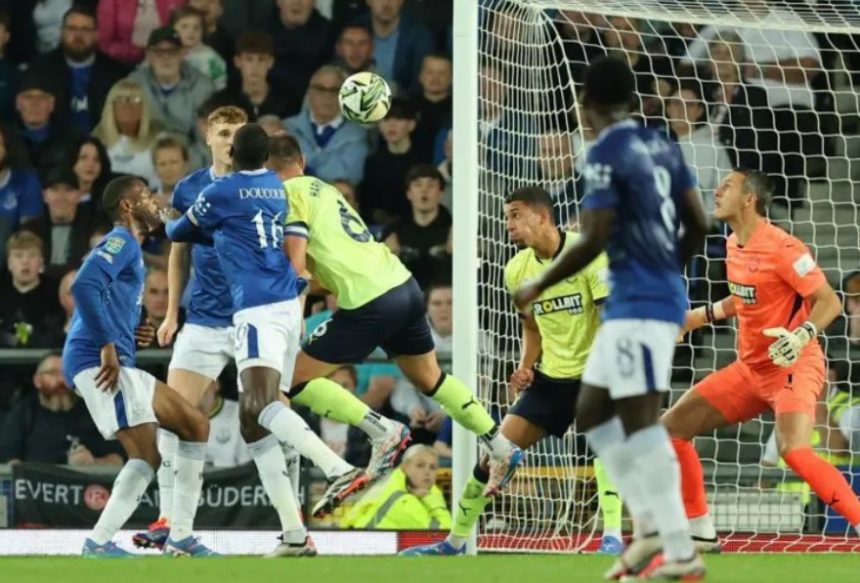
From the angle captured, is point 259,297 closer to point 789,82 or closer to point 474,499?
point 474,499

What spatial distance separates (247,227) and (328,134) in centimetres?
595

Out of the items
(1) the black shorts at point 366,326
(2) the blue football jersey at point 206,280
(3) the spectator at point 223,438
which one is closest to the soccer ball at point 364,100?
(2) the blue football jersey at point 206,280

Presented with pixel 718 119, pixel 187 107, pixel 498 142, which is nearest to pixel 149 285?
pixel 187 107

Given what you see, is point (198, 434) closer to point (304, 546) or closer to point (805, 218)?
point (304, 546)

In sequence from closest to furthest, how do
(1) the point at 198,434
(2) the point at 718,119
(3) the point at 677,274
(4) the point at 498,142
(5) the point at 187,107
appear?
(3) the point at 677,274
(1) the point at 198,434
(4) the point at 498,142
(2) the point at 718,119
(5) the point at 187,107

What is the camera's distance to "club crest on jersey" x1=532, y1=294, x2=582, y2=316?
10.2 metres

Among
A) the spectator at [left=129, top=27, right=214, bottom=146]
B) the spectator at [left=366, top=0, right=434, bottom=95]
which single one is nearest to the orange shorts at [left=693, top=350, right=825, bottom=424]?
the spectator at [left=366, top=0, right=434, bottom=95]

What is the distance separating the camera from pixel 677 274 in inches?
268

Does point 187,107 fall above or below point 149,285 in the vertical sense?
above

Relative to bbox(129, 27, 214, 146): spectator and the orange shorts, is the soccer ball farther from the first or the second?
bbox(129, 27, 214, 146): spectator

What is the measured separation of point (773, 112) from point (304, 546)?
20.4ft

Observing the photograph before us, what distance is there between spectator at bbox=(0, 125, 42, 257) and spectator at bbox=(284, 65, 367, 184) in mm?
2088

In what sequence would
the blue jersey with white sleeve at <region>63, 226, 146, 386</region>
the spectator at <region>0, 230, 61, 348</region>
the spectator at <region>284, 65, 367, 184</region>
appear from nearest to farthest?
the blue jersey with white sleeve at <region>63, 226, 146, 386</region>
the spectator at <region>0, 230, 61, 348</region>
the spectator at <region>284, 65, 367, 184</region>

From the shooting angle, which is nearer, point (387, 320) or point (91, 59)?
point (387, 320)
